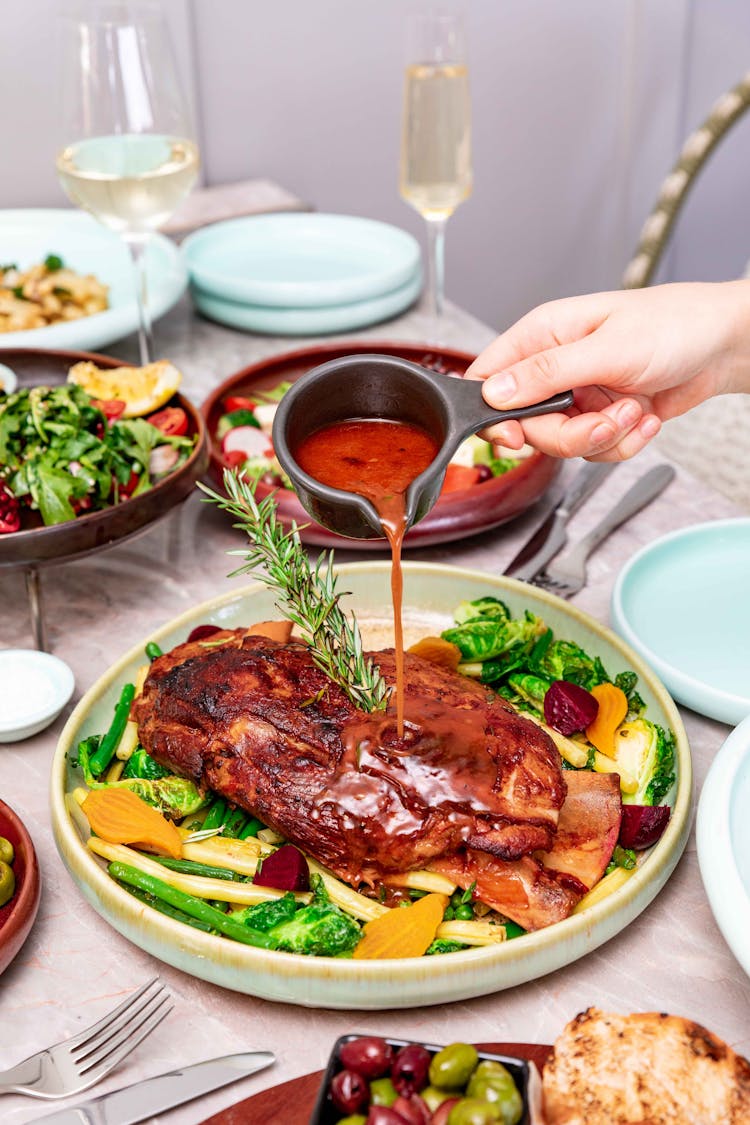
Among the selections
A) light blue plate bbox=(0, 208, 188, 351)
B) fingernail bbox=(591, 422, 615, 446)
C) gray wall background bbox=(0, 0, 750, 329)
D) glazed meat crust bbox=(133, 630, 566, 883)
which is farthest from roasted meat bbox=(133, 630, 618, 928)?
gray wall background bbox=(0, 0, 750, 329)

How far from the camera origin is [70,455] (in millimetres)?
2326

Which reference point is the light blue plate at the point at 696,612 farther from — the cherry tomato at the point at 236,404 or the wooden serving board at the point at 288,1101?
the cherry tomato at the point at 236,404

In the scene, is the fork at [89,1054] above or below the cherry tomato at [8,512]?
below

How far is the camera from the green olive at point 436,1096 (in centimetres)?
119

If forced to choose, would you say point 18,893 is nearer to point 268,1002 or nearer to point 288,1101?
point 268,1002

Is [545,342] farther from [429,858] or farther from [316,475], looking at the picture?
[429,858]

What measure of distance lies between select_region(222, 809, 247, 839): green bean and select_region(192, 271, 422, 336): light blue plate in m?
2.15

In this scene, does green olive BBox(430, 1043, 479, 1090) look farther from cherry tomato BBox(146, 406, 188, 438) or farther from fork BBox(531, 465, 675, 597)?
cherry tomato BBox(146, 406, 188, 438)

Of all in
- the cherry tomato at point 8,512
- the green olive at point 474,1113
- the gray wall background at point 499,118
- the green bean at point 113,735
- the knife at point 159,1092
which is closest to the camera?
the green olive at point 474,1113

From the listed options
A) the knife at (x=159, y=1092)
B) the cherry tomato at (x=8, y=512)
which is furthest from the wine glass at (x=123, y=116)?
the knife at (x=159, y=1092)

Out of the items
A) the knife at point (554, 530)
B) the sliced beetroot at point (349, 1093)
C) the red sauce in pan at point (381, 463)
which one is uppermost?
the red sauce in pan at point (381, 463)

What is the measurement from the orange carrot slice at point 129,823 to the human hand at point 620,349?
2.76 feet

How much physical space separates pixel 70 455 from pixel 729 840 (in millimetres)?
1462

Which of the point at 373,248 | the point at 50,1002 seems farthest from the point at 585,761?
the point at 373,248
